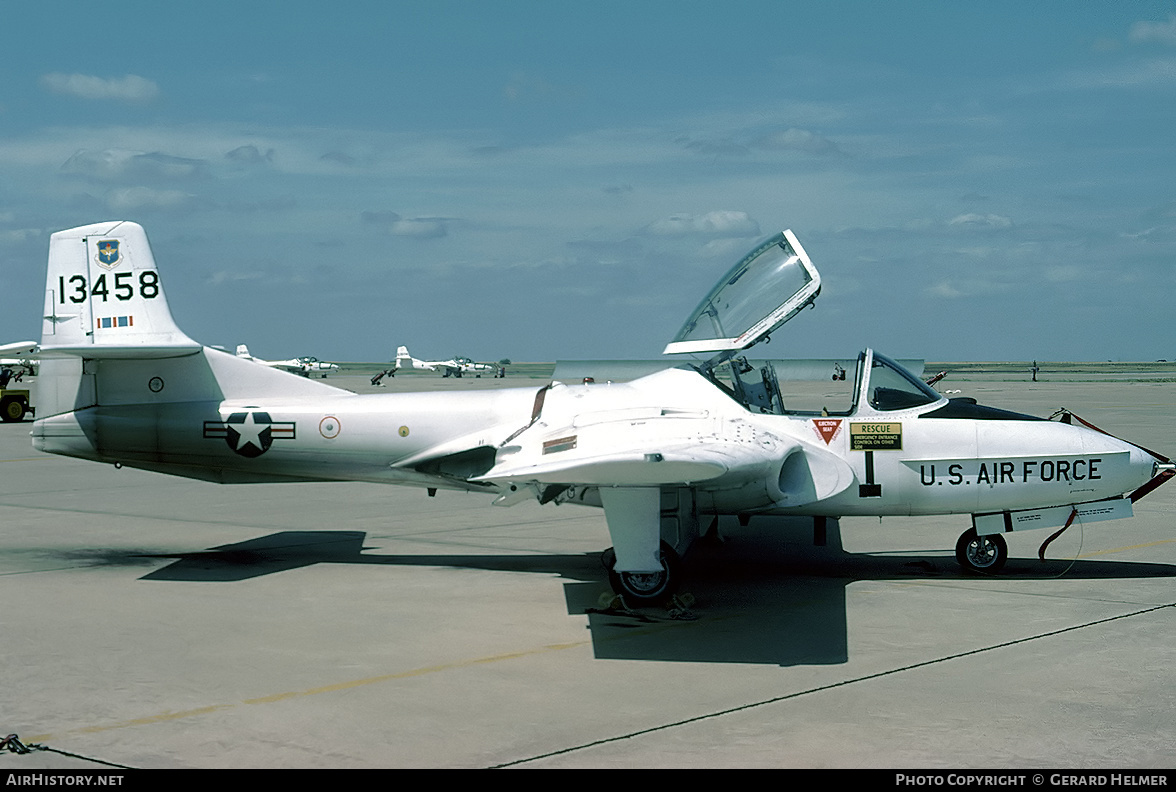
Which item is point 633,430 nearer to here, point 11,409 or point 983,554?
point 983,554

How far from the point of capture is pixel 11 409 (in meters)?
34.7

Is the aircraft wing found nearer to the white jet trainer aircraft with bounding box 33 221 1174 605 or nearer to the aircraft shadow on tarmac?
the white jet trainer aircraft with bounding box 33 221 1174 605

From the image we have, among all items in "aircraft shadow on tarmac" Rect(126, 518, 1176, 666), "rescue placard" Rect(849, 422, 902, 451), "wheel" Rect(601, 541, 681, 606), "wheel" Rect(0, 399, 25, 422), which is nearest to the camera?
"aircraft shadow on tarmac" Rect(126, 518, 1176, 666)

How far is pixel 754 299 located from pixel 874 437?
1623mm

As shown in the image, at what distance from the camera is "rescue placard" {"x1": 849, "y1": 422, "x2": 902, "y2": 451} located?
998cm

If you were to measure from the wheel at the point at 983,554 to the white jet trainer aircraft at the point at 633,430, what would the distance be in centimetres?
2

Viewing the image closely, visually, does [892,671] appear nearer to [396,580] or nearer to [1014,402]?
[396,580]

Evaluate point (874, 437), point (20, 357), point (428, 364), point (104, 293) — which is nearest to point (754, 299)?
point (874, 437)

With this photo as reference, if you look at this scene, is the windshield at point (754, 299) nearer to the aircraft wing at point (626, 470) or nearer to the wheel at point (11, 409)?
the aircraft wing at point (626, 470)

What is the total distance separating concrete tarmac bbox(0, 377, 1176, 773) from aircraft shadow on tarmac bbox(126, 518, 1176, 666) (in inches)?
1.6

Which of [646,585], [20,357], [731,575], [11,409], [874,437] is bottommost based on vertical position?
[731,575]

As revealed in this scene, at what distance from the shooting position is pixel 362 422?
1080 centimetres

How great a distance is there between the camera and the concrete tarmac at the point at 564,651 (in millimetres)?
5633

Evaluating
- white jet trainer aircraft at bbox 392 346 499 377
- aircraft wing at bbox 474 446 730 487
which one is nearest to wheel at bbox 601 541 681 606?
aircraft wing at bbox 474 446 730 487
